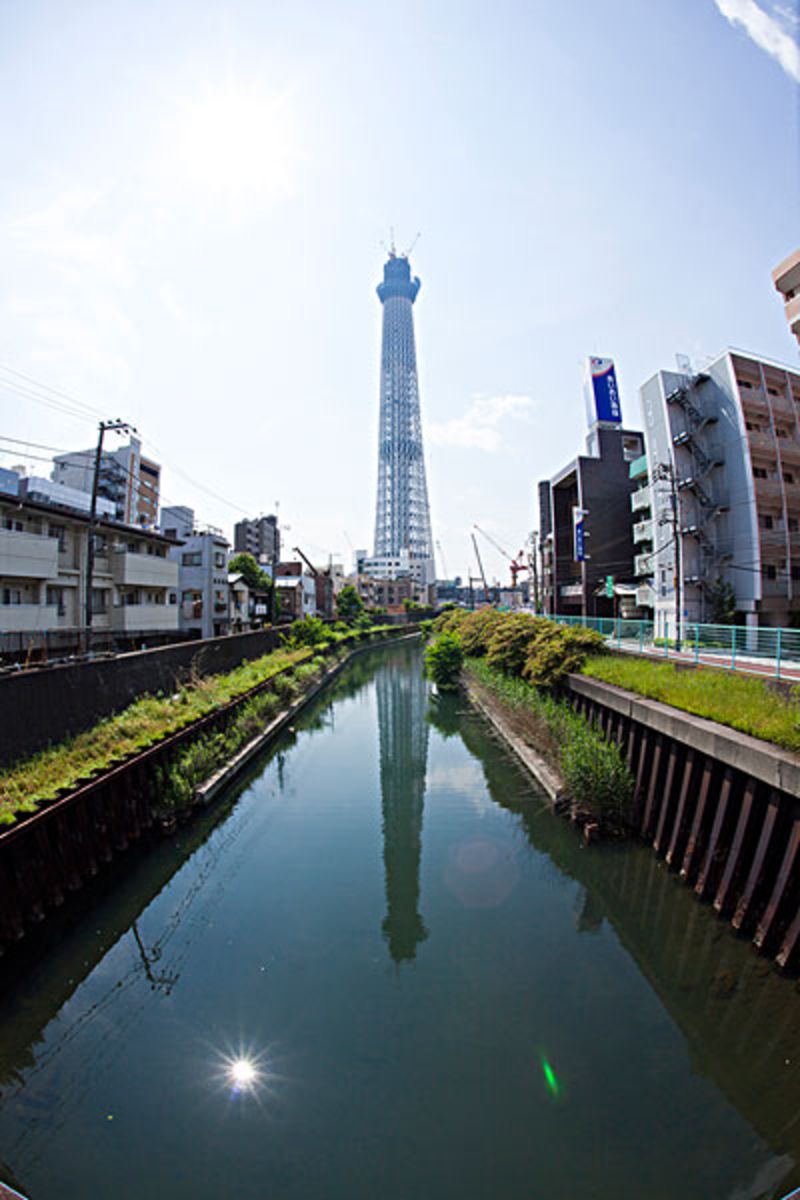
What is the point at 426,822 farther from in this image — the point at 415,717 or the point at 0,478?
the point at 0,478

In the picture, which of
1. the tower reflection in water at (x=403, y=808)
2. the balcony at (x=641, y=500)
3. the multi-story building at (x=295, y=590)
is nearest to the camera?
the tower reflection in water at (x=403, y=808)

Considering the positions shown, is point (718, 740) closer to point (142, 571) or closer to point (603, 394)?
→ point (142, 571)

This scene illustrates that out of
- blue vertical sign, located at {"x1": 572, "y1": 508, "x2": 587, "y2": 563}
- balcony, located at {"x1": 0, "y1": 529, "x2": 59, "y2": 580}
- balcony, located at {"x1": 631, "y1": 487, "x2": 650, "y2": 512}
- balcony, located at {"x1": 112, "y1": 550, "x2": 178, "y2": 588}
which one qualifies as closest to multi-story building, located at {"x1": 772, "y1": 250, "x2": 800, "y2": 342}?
balcony, located at {"x1": 631, "y1": 487, "x2": 650, "y2": 512}

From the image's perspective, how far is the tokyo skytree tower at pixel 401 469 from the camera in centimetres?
14038

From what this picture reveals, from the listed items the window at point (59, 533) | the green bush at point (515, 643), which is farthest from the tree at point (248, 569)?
the green bush at point (515, 643)

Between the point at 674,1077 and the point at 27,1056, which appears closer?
the point at 674,1077

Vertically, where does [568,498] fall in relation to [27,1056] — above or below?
above

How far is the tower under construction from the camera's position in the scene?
140125mm

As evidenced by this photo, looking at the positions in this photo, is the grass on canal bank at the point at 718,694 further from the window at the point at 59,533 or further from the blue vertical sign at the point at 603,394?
the blue vertical sign at the point at 603,394

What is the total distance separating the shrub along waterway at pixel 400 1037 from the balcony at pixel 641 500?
3069 cm

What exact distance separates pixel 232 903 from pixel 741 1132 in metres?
7.01

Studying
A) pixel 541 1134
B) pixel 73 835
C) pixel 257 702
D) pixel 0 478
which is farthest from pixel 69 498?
pixel 541 1134

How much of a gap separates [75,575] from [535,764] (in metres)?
22.7

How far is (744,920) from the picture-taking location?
6.86 metres
